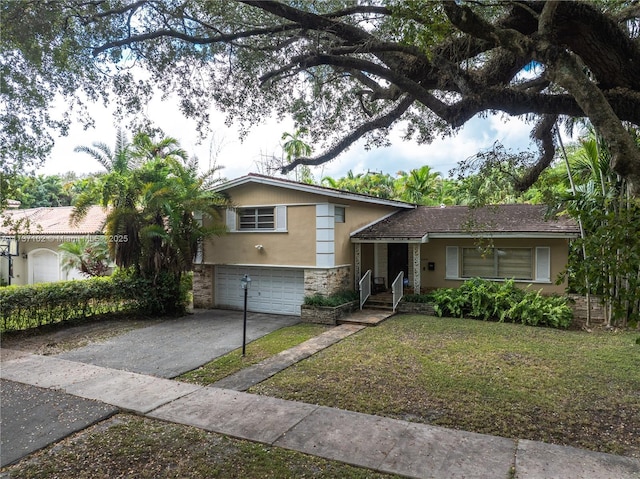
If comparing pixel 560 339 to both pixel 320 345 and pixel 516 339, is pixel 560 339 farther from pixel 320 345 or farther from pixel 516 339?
pixel 320 345

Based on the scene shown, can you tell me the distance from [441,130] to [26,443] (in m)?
9.51

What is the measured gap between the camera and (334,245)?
1314 cm

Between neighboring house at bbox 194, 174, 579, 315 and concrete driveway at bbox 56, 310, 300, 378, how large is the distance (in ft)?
5.25

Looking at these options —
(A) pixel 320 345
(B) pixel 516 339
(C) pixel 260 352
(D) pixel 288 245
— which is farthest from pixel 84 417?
(B) pixel 516 339

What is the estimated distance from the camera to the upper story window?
1397 cm

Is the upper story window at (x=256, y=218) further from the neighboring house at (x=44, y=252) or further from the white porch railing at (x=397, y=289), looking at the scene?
the neighboring house at (x=44, y=252)

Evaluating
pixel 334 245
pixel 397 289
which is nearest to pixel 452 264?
pixel 397 289

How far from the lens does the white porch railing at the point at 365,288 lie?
13.8 meters

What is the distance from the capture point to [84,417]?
5.81 m

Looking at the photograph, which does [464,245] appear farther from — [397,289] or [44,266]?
[44,266]

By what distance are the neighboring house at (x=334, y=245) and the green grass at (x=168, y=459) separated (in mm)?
Answer: 8185

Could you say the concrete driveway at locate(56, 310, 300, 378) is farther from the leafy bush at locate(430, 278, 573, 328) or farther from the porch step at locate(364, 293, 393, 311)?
the leafy bush at locate(430, 278, 573, 328)

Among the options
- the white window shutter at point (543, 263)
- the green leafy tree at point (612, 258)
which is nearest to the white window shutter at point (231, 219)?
the white window shutter at point (543, 263)

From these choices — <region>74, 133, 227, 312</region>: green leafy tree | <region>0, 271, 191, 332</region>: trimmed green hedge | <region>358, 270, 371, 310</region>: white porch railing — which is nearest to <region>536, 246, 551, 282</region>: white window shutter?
<region>358, 270, 371, 310</region>: white porch railing
